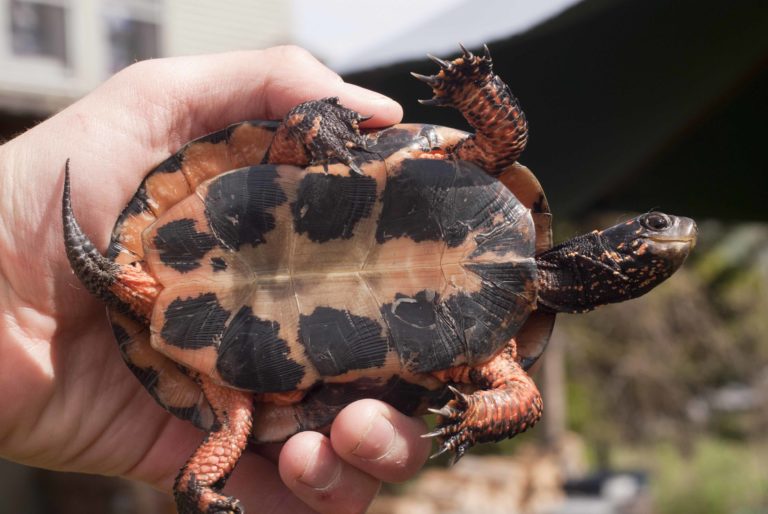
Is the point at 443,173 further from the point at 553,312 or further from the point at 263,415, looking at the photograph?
the point at 263,415

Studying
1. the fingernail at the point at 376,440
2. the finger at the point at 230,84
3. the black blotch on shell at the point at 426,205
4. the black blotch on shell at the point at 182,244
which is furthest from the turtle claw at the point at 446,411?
the finger at the point at 230,84

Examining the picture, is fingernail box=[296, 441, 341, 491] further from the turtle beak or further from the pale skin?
the turtle beak

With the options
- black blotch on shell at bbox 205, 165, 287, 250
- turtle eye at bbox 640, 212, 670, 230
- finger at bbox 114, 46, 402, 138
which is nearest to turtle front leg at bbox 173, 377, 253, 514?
black blotch on shell at bbox 205, 165, 287, 250

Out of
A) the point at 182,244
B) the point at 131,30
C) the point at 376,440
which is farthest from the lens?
the point at 131,30

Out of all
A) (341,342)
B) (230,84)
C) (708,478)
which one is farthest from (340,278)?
(708,478)

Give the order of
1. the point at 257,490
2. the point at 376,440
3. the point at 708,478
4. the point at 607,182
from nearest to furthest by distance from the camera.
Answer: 1. the point at 376,440
2. the point at 257,490
3. the point at 607,182
4. the point at 708,478

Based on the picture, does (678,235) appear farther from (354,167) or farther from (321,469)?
(321,469)
